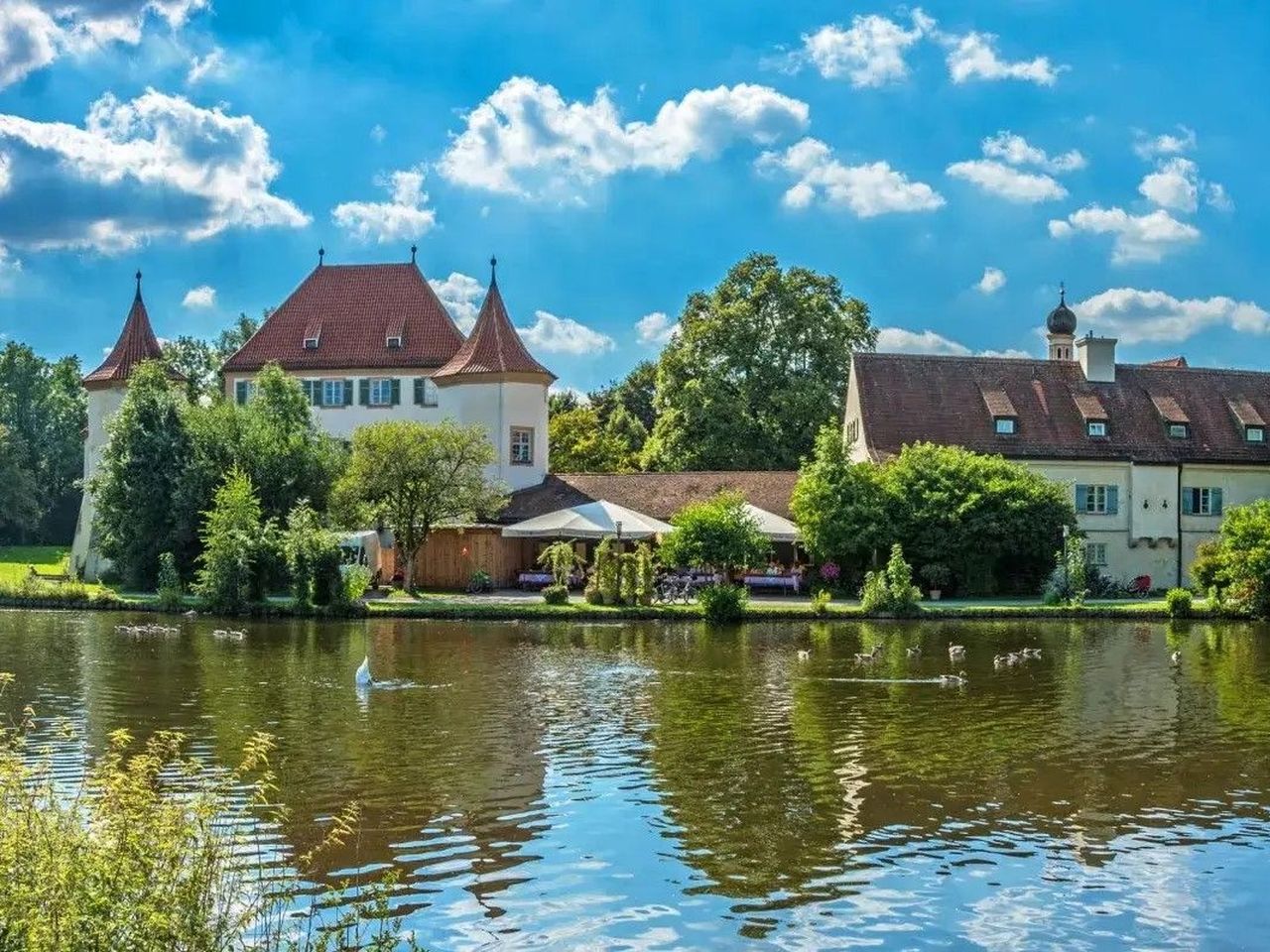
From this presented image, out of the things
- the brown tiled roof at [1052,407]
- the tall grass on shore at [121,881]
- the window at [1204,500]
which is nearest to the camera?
the tall grass on shore at [121,881]

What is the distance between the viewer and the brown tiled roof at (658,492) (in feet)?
166

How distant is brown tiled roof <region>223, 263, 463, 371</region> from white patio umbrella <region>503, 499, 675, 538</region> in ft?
50.4

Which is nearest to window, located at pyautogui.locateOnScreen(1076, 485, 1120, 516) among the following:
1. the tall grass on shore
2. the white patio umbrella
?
the white patio umbrella

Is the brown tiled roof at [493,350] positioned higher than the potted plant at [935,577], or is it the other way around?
the brown tiled roof at [493,350]

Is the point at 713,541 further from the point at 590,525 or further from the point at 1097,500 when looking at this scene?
the point at 1097,500

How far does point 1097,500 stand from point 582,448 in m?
25.4

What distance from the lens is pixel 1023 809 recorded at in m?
15.2

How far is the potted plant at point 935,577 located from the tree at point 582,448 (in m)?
26.4

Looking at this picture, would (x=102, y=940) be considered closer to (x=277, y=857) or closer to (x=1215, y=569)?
(x=277, y=857)

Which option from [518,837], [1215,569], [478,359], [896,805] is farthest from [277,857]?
[478,359]

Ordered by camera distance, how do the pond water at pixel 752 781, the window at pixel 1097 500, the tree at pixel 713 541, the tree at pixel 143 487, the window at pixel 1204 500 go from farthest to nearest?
the window at pixel 1204 500, the window at pixel 1097 500, the tree at pixel 143 487, the tree at pixel 713 541, the pond water at pixel 752 781

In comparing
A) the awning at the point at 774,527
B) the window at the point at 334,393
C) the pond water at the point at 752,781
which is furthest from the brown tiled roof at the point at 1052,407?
the pond water at the point at 752,781

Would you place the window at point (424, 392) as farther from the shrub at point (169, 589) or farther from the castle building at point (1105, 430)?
the shrub at point (169, 589)

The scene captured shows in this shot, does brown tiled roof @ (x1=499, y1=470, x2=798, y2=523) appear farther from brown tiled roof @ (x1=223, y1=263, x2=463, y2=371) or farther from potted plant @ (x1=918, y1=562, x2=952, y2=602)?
brown tiled roof @ (x1=223, y1=263, x2=463, y2=371)
